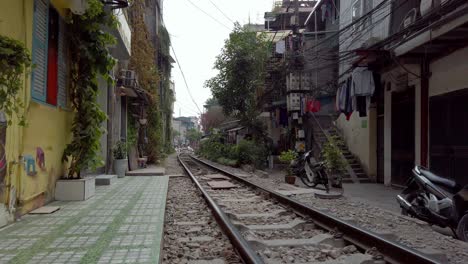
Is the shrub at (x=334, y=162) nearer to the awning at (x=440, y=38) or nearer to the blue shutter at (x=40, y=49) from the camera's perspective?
the awning at (x=440, y=38)

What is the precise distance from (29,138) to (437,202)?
20.1 feet

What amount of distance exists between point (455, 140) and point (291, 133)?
40.8 feet

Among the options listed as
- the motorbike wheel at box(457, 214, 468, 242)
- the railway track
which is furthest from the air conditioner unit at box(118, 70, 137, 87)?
the motorbike wheel at box(457, 214, 468, 242)

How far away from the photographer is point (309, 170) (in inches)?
466

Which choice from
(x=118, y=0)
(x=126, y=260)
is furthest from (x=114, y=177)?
(x=126, y=260)

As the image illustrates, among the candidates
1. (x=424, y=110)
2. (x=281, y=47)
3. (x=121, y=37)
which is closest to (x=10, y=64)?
(x=121, y=37)

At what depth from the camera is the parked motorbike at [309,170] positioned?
1125 centimetres

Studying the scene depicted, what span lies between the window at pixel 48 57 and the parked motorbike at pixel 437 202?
6232 millimetres

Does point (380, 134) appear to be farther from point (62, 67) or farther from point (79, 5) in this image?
point (79, 5)

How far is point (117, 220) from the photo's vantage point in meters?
5.73

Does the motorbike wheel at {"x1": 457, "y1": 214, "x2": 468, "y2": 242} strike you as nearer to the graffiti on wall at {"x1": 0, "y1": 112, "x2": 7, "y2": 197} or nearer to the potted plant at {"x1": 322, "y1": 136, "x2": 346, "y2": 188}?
the potted plant at {"x1": 322, "y1": 136, "x2": 346, "y2": 188}

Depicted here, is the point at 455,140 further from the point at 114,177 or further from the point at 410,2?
the point at 114,177

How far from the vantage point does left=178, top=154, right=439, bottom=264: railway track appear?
415 centimetres

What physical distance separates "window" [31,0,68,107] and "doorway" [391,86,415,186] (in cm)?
941
